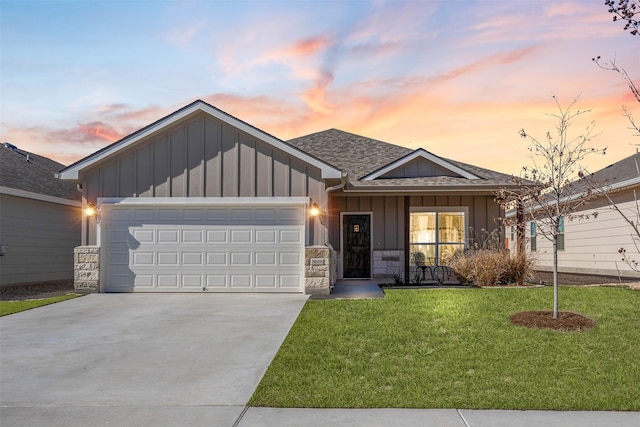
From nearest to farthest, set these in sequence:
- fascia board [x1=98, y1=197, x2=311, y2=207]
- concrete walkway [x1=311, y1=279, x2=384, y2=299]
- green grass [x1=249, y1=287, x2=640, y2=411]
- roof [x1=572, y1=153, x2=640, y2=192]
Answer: green grass [x1=249, y1=287, x2=640, y2=411] → concrete walkway [x1=311, y1=279, x2=384, y2=299] → fascia board [x1=98, y1=197, x2=311, y2=207] → roof [x1=572, y1=153, x2=640, y2=192]

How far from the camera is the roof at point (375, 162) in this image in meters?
15.3

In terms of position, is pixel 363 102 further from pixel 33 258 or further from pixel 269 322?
pixel 33 258

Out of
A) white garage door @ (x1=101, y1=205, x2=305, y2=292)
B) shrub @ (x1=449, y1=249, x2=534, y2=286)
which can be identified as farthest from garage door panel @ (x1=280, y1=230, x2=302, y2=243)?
shrub @ (x1=449, y1=249, x2=534, y2=286)

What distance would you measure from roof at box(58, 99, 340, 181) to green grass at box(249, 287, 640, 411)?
442cm

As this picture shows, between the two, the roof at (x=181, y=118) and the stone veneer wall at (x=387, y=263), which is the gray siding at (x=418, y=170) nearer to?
the stone veneer wall at (x=387, y=263)

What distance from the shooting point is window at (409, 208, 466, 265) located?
16.8m

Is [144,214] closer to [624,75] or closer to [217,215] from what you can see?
[217,215]

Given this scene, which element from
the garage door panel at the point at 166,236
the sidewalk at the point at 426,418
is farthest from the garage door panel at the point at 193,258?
the sidewalk at the point at 426,418

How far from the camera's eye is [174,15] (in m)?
12.2

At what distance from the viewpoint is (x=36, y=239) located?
18.1 metres

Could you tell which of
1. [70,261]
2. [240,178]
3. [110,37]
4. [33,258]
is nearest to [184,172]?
[240,178]

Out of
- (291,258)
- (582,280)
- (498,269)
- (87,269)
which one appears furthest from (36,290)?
(582,280)

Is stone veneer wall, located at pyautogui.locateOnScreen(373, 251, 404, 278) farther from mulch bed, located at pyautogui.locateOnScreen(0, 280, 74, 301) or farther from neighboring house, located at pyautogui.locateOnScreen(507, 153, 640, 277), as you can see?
mulch bed, located at pyautogui.locateOnScreen(0, 280, 74, 301)

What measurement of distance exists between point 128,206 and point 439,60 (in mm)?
9512
